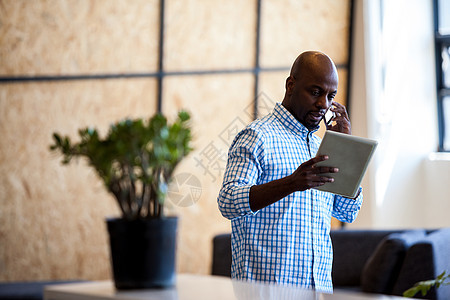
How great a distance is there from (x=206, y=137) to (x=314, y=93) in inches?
127

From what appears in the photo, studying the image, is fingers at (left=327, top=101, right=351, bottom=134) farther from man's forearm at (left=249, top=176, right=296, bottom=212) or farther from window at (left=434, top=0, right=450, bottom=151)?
window at (left=434, top=0, right=450, bottom=151)

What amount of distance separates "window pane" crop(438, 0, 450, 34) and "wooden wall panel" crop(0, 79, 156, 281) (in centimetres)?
217

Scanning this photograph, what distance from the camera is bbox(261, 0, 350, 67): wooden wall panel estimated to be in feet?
16.3

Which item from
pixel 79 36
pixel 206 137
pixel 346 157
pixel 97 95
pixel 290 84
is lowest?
pixel 346 157

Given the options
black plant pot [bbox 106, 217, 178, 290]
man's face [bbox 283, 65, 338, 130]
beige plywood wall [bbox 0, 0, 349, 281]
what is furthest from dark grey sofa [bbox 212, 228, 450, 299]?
beige plywood wall [bbox 0, 0, 349, 281]

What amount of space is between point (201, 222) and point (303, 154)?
3302mm

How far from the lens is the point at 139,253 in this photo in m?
1.17

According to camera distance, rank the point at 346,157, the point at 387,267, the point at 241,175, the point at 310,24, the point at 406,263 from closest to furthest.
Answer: the point at 346,157, the point at 241,175, the point at 406,263, the point at 387,267, the point at 310,24

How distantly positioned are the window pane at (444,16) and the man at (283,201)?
316 cm

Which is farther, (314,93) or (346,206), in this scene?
(346,206)

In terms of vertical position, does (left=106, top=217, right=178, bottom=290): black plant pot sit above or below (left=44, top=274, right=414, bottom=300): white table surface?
above

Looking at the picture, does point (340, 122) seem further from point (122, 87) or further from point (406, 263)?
point (122, 87)

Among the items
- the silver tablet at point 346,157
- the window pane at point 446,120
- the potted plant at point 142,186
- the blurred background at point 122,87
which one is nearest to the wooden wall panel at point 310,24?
the blurred background at point 122,87

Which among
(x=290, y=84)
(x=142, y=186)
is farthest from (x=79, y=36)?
(x=142, y=186)
